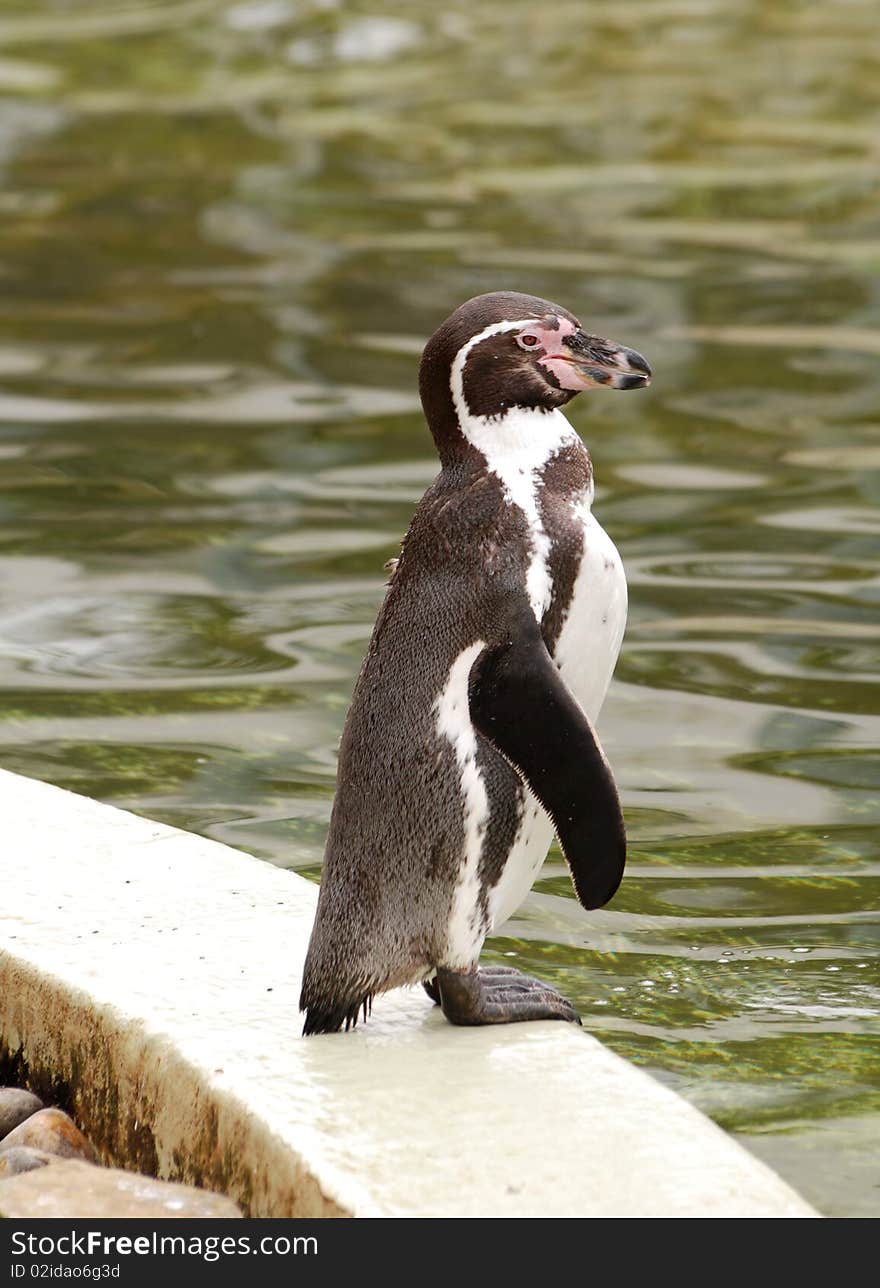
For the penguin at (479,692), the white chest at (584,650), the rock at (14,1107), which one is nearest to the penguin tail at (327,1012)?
the penguin at (479,692)

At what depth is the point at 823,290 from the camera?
12.3 meters

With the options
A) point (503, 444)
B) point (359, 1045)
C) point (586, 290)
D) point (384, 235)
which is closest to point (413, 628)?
point (503, 444)

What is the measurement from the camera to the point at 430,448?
9234mm

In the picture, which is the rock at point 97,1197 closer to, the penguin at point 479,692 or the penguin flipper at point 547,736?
the penguin at point 479,692

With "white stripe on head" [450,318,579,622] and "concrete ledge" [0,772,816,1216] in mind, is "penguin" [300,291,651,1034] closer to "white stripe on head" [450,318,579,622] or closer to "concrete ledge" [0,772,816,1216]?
"white stripe on head" [450,318,579,622]

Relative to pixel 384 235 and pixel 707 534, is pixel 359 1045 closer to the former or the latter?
pixel 707 534

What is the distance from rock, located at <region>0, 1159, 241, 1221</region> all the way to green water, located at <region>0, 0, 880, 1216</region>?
524 millimetres

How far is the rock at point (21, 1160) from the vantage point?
3.26 meters

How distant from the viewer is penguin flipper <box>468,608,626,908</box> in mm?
3193

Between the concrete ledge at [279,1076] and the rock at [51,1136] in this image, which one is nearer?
the concrete ledge at [279,1076]

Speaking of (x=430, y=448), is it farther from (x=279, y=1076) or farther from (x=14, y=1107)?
(x=279, y=1076)

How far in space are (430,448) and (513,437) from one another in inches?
231

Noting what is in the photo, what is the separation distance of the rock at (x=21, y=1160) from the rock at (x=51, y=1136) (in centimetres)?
2

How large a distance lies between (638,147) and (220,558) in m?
9.26
